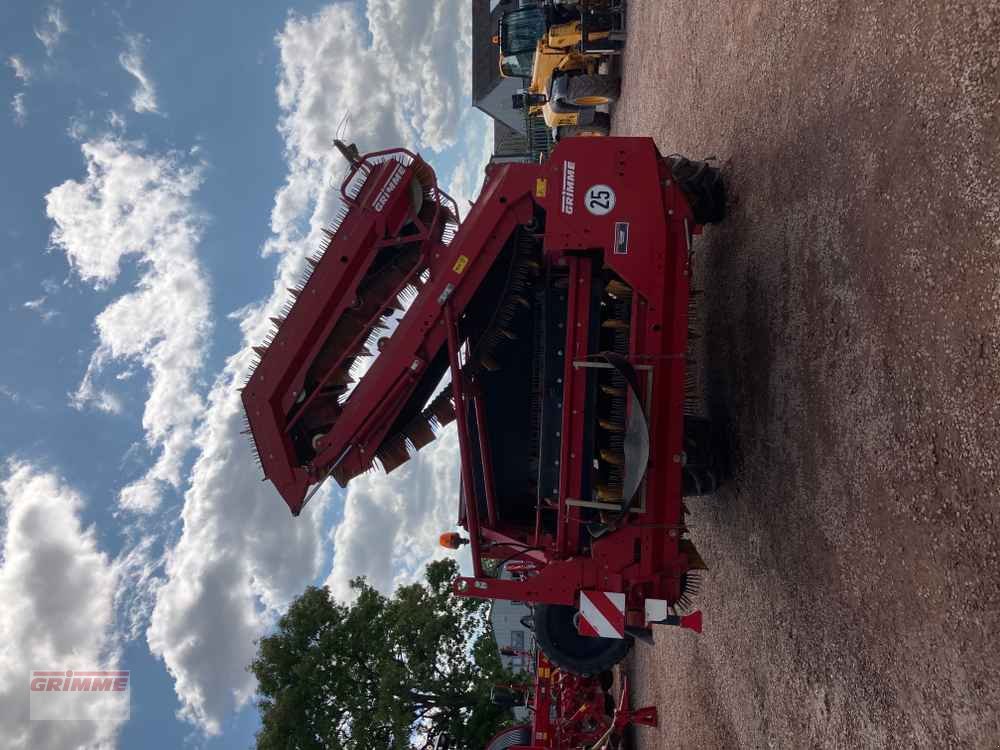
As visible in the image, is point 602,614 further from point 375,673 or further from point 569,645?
point 375,673

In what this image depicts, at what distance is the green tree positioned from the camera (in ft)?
44.6

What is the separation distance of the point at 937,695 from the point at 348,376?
4.30 m

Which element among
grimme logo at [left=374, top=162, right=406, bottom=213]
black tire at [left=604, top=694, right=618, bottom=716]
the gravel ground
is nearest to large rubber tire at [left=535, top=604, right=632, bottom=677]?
the gravel ground

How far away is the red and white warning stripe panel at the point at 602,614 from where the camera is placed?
4.51 m

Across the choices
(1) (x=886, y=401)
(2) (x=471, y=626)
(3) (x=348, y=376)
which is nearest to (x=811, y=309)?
(1) (x=886, y=401)

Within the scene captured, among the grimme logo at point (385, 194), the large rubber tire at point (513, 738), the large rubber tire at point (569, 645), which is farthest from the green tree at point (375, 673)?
the grimme logo at point (385, 194)

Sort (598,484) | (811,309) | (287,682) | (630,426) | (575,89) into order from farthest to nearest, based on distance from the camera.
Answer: (287,682) → (575,89) → (598,484) → (630,426) → (811,309)

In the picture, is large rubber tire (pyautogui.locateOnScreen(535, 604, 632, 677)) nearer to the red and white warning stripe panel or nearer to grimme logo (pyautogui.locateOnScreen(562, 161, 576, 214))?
the red and white warning stripe panel

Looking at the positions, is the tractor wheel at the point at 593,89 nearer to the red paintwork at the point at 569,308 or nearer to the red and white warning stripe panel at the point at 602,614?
the red paintwork at the point at 569,308

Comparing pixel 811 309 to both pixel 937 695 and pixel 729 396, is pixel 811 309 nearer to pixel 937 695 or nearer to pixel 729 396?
pixel 729 396

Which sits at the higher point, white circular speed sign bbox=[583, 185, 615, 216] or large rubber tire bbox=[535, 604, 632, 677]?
white circular speed sign bbox=[583, 185, 615, 216]

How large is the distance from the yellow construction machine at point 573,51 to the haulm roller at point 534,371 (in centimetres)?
778

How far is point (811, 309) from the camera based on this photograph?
4043mm

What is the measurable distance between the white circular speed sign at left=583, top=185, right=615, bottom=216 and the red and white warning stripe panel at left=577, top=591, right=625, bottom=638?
2.76 m
